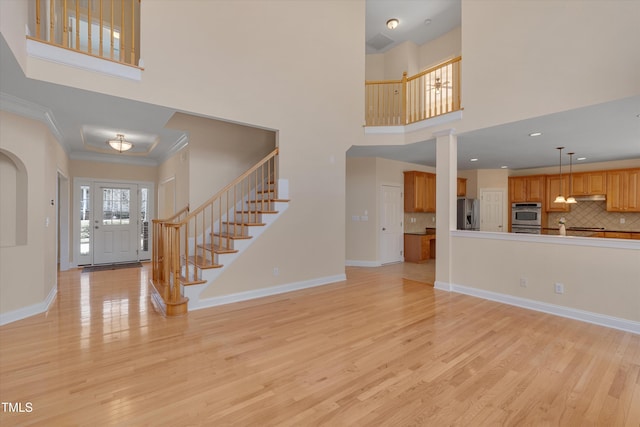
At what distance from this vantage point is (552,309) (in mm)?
3713

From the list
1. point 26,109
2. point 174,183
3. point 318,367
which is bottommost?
point 318,367

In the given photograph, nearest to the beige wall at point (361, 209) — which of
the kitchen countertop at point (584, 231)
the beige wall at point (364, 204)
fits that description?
the beige wall at point (364, 204)

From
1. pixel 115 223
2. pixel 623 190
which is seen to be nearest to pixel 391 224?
pixel 623 190

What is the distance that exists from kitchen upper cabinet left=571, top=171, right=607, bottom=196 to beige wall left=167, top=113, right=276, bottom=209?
24.9 ft

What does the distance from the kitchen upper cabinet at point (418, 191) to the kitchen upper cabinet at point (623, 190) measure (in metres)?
3.91

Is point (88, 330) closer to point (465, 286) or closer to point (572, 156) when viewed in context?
point (465, 286)

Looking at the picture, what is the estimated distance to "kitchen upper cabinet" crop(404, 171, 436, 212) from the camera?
736cm

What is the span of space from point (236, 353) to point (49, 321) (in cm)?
251

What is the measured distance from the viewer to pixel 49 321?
3.39m

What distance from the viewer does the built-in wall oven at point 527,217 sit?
25.7 feet

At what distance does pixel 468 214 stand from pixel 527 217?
4.88 ft

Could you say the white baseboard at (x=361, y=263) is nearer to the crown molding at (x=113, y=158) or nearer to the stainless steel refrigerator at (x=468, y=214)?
the stainless steel refrigerator at (x=468, y=214)

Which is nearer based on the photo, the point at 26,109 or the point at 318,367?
the point at 318,367

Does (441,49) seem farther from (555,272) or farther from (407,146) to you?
(555,272)
